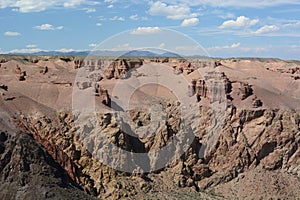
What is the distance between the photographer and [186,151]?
5509cm

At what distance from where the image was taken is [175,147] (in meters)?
54.2

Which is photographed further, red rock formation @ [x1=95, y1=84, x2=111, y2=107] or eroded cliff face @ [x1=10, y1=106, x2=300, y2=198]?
red rock formation @ [x1=95, y1=84, x2=111, y2=107]

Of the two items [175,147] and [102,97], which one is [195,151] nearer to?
[175,147]

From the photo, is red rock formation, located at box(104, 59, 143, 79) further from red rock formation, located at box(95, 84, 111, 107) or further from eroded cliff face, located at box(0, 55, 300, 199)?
red rock formation, located at box(95, 84, 111, 107)

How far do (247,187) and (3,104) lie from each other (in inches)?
981

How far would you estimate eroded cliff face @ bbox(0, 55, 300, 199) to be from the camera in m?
47.8

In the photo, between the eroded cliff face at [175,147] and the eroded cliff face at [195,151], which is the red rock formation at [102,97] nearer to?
the eroded cliff face at [175,147]

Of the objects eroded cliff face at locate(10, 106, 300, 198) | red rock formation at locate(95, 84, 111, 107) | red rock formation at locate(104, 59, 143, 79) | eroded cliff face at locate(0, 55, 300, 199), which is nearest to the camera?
eroded cliff face at locate(0, 55, 300, 199)

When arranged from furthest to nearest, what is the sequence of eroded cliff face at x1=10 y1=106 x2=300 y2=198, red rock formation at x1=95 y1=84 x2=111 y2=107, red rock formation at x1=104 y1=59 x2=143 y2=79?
red rock formation at x1=104 y1=59 x2=143 y2=79 < red rock formation at x1=95 y1=84 x2=111 y2=107 < eroded cliff face at x1=10 y1=106 x2=300 y2=198

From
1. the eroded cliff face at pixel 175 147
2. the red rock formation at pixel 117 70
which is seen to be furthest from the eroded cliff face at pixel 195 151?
the red rock formation at pixel 117 70

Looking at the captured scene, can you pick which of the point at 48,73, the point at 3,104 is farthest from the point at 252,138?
the point at 48,73

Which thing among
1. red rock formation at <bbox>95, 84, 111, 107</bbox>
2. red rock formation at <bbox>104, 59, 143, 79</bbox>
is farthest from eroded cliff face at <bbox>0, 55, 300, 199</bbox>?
red rock formation at <bbox>104, 59, 143, 79</bbox>

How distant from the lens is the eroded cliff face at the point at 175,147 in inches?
1881

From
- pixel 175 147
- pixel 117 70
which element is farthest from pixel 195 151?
pixel 117 70
